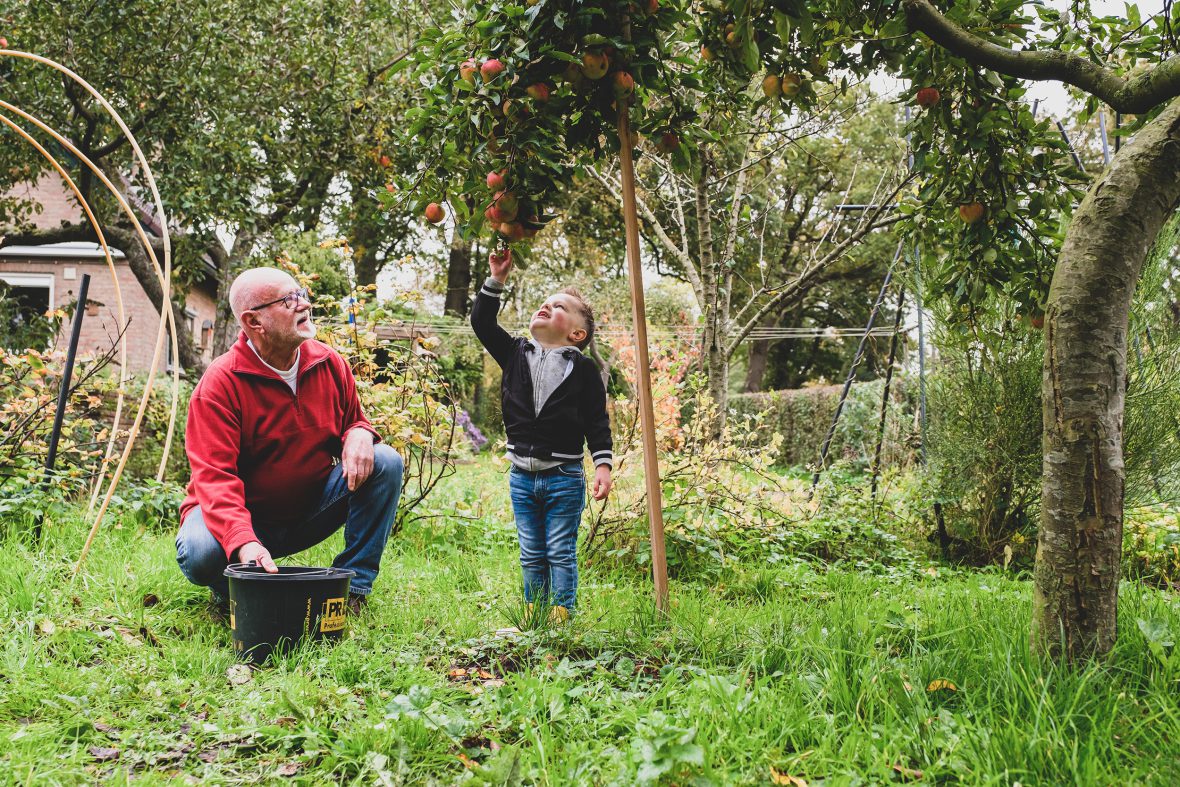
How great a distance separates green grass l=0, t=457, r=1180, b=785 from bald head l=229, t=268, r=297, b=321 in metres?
1.19

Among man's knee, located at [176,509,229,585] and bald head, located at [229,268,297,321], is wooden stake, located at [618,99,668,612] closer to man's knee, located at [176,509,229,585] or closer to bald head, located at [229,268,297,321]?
bald head, located at [229,268,297,321]

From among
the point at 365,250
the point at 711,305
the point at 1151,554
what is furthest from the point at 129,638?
the point at 365,250

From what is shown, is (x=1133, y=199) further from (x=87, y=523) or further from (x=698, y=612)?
(x=87, y=523)

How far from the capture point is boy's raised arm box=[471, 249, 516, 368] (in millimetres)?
2637

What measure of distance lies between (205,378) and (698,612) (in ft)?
6.59

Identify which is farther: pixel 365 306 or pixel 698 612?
pixel 365 306

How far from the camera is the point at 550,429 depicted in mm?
2887

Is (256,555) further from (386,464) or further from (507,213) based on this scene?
(507,213)

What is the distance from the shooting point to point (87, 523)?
386 cm

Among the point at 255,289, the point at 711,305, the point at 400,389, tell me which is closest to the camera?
the point at 255,289

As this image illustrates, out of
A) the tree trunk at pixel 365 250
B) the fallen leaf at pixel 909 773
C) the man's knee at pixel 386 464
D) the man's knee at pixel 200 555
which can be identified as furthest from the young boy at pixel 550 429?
the tree trunk at pixel 365 250

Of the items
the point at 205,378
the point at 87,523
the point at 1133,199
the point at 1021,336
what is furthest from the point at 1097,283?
the point at 87,523

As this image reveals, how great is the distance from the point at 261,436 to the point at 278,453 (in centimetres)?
9

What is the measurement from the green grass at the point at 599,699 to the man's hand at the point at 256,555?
30 centimetres
